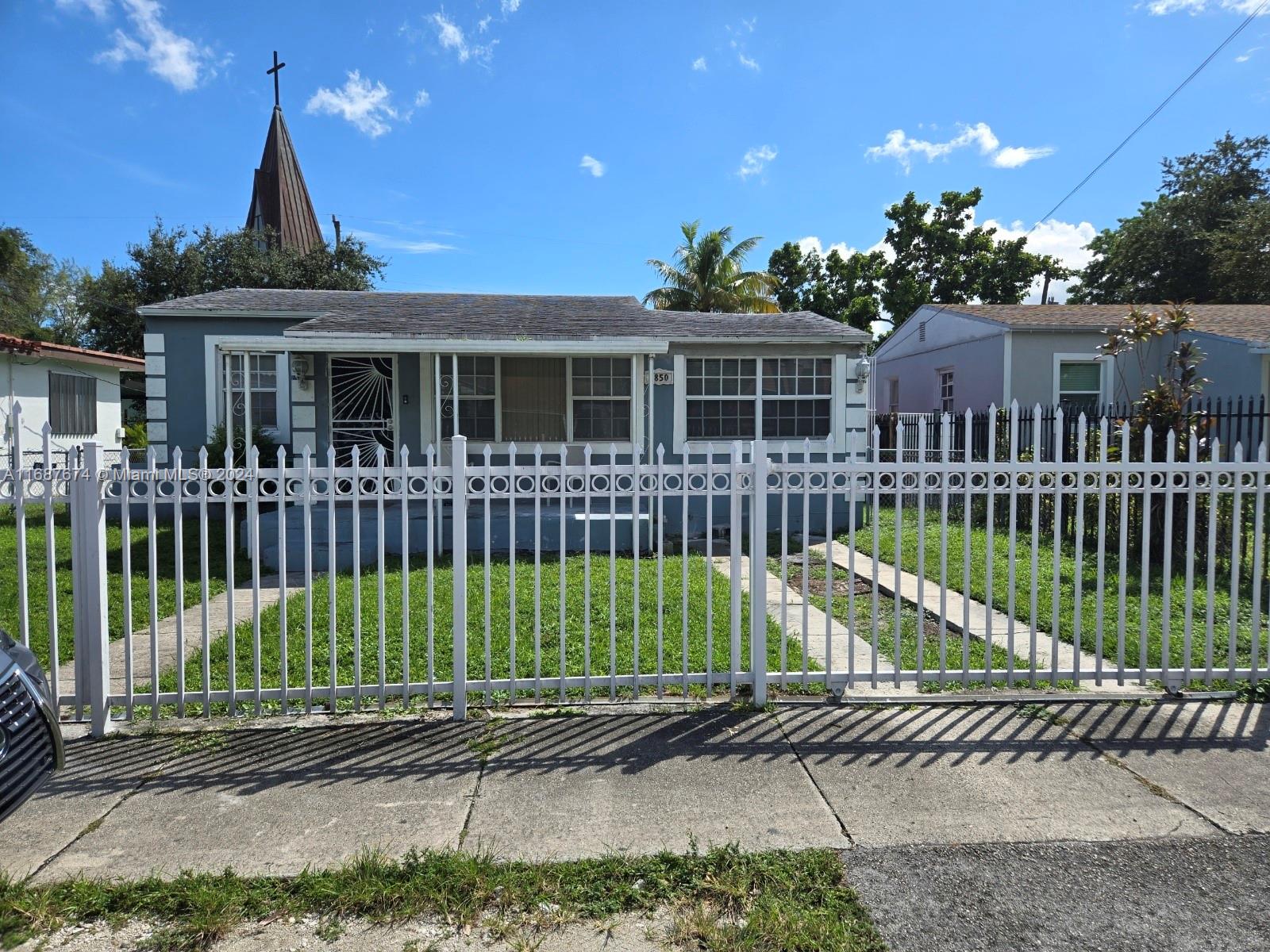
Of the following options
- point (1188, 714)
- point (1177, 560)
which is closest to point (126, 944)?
point (1188, 714)

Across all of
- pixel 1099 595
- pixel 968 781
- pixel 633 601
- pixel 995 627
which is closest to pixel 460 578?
pixel 633 601

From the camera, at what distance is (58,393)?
17000 mm

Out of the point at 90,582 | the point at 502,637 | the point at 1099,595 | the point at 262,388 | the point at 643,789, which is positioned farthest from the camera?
the point at 262,388

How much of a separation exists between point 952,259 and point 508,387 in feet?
84.4

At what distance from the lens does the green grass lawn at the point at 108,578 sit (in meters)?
6.71

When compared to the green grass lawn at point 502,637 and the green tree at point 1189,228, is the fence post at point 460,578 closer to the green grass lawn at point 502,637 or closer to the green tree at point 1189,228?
the green grass lawn at point 502,637

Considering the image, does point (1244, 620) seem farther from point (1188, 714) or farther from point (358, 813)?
point (358, 813)

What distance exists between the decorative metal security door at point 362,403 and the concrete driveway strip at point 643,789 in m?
9.69

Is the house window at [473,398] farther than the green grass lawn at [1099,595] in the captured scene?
Yes

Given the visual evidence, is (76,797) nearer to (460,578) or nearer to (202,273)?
(460,578)

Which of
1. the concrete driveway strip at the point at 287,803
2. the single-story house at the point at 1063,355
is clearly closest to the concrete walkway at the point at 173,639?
the concrete driveway strip at the point at 287,803

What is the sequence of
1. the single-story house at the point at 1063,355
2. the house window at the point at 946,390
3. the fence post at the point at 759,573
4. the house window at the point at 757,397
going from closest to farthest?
the fence post at the point at 759,573, the house window at the point at 757,397, the single-story house at the point at 1063,355, the house window at the point at 946,390

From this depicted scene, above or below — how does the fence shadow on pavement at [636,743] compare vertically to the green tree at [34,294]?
below

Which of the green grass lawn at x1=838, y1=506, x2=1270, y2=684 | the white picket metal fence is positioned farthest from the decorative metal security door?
the green grass lawn at x1=838, y1=506, x2=1270, y2=684
